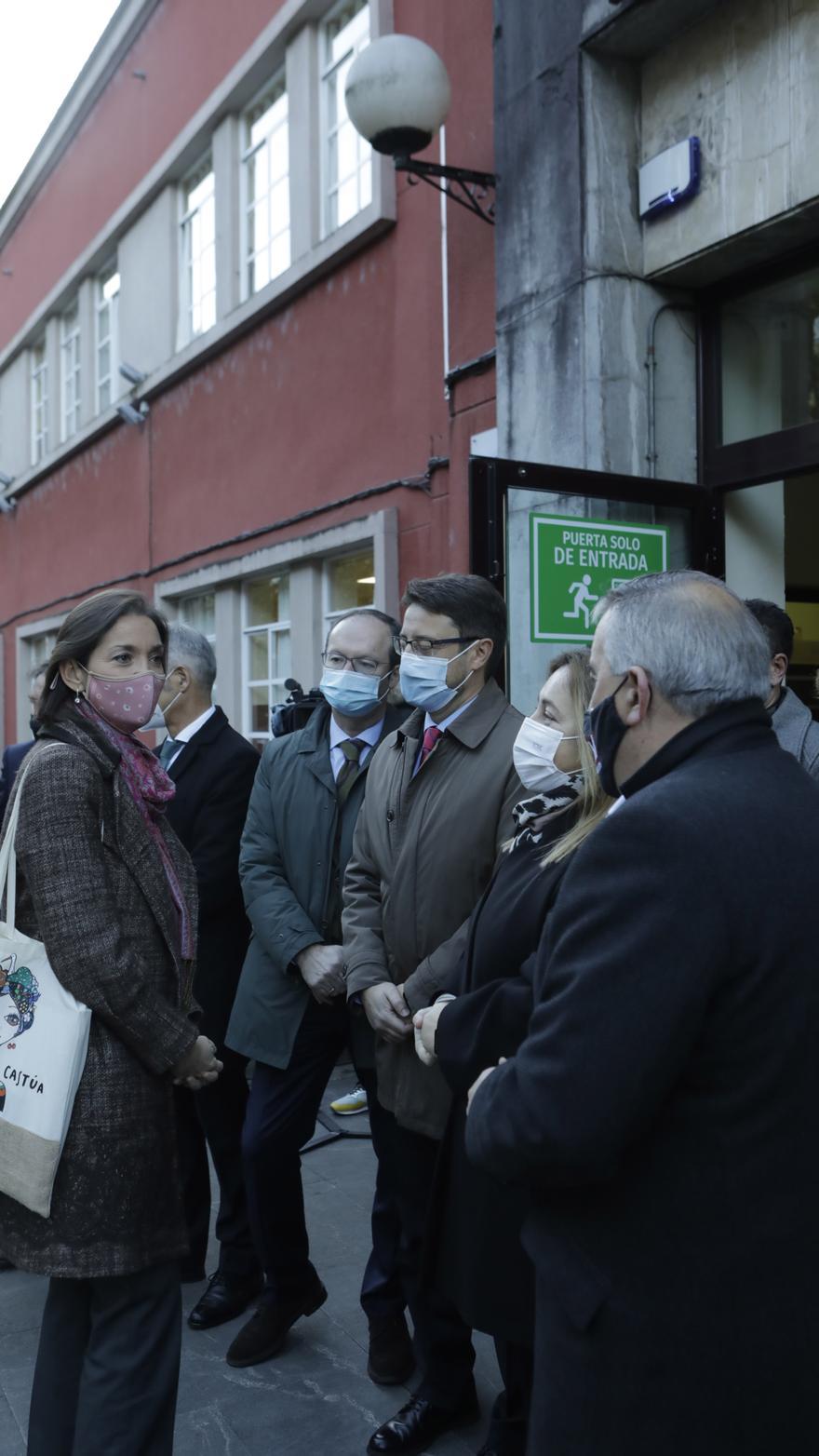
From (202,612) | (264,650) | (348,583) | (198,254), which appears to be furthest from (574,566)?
(198,254)

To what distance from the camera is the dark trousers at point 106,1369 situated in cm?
241

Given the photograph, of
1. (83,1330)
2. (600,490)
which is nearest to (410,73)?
(600,490)

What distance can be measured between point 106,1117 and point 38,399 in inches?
574

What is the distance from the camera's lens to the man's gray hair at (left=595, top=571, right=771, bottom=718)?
5.70 ft

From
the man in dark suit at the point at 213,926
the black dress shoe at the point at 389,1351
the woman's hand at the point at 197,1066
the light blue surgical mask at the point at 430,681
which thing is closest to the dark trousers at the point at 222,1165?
the man in dark suit at the point at 213,926

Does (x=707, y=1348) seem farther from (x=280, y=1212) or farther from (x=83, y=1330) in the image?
(x=280, y=1212)

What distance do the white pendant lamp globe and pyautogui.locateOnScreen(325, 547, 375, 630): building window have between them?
2.68 metres

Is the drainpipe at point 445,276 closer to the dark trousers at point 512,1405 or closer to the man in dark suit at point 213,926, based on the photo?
the man in dark suit at point 213,926

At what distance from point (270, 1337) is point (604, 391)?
383 centimetres

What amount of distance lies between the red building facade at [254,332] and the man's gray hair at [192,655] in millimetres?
2675

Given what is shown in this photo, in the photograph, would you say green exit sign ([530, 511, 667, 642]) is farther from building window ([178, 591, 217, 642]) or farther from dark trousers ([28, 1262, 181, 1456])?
building window ([178, 591, 217, 642])

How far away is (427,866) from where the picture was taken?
3031mm

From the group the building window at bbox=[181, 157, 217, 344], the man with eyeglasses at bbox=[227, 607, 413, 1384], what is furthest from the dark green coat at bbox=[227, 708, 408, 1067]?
the building window at bbox=[181, 157, 217, 344]

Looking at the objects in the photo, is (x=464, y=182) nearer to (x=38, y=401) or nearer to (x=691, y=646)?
(x=691, y=646)
